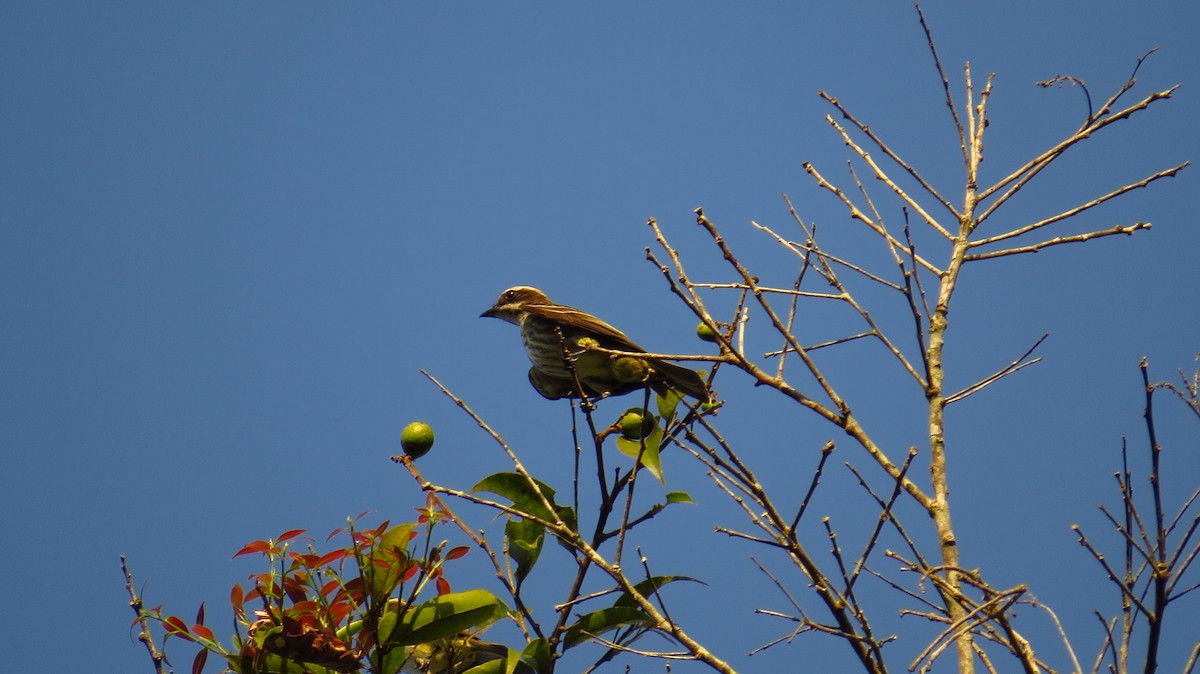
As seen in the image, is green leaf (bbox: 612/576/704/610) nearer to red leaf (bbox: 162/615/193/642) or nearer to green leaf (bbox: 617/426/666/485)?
green leaf (bbox: 617/426/666/485)

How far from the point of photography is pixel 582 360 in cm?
609

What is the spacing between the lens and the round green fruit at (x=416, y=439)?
4.73m

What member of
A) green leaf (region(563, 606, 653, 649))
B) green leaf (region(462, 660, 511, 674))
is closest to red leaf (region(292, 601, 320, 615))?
green leaf (region(462, 660, 511, 674))

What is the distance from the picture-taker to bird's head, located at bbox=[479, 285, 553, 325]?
750 cm

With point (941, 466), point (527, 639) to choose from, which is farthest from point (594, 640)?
point (941, 466)

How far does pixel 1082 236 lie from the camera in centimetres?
450

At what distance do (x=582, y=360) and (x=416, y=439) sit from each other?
5.12ft

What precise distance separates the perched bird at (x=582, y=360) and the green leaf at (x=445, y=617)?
1432mm

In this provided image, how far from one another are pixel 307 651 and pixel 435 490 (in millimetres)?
740

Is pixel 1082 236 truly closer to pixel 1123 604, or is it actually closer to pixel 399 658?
pixel 1123 604

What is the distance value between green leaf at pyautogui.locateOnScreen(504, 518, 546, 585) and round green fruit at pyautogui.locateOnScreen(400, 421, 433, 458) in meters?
0.54

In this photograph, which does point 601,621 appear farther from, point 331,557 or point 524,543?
point 331,557

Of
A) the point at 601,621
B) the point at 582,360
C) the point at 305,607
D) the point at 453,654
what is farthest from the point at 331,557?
the point at 582,360

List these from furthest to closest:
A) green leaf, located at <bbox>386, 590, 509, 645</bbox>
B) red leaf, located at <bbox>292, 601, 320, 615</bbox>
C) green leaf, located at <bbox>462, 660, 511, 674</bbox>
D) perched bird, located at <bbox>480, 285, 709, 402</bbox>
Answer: perched bird, located at <bbox>480, 285, 709, 402</bbox> → green leaf, located at <bbox>462, 660, 511, 674</bbox> → green leaf, located at <bbox>386, 590, 509, 645</bbox> → red leaf, located at <bbox>292, 601, 320, 615</bbox>
